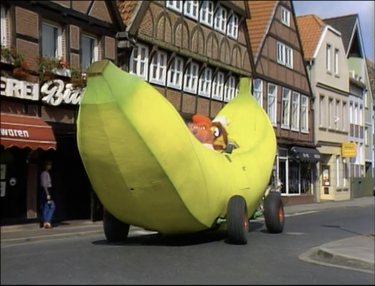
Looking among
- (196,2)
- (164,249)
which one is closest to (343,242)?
(164,249)

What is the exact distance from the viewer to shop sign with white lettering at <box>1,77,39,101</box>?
1828 cm

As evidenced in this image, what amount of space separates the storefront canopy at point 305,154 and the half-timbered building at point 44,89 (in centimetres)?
1663

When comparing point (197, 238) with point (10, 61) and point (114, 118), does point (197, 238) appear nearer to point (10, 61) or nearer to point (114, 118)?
point (114, 118)

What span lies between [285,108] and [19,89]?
21.5m

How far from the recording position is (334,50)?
145 ft

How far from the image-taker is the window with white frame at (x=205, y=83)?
2820cm

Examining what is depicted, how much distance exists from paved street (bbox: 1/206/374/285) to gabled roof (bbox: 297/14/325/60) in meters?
26.5

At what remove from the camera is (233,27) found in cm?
3095

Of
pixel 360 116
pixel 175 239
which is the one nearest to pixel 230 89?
pixel 175 239

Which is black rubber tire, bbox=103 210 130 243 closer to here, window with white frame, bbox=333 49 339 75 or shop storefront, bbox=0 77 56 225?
shop storefront, bbox=0 77 56 225

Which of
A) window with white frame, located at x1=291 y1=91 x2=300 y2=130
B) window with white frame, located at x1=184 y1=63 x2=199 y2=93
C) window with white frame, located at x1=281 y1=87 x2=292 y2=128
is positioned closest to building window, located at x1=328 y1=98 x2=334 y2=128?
window with white frame, located at x1=291 y1=91 x2=300 y2=130

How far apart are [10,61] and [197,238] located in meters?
7.27

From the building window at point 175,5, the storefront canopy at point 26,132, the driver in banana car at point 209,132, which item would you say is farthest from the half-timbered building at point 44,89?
the driver in banana car at point 209,132

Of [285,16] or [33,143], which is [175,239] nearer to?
[33,143]
